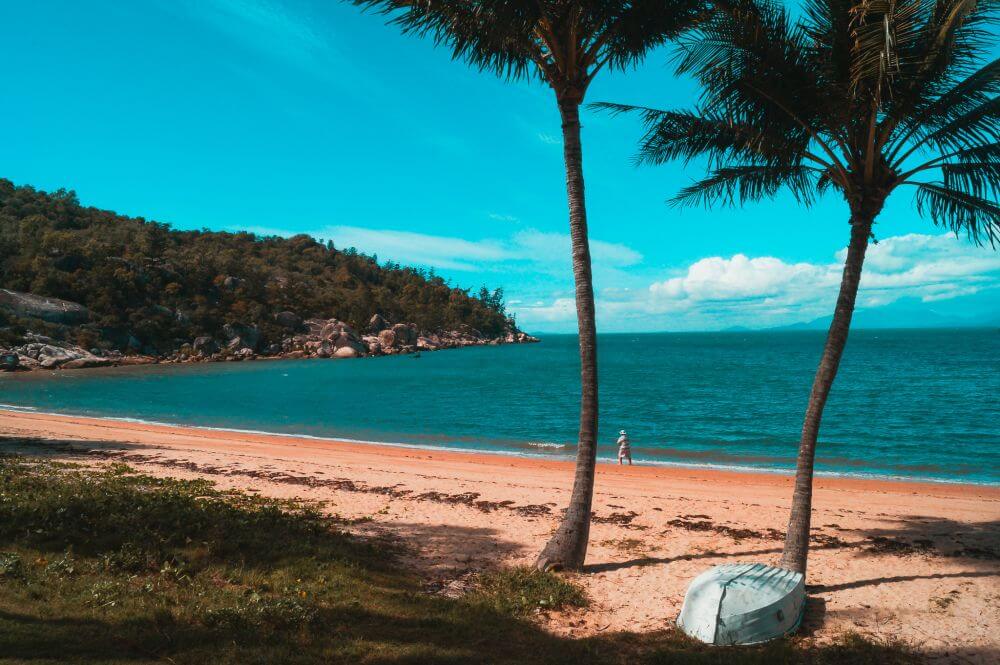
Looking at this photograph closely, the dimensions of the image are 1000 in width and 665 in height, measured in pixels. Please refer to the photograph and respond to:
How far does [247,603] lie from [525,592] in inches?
110

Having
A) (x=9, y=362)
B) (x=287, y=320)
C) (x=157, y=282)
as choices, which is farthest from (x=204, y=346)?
(x=9, y=362)

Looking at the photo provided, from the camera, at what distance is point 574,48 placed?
22.4ft

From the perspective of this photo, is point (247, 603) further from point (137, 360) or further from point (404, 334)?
point (404, 334)

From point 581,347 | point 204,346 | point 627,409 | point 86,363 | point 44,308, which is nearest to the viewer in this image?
point 581,347

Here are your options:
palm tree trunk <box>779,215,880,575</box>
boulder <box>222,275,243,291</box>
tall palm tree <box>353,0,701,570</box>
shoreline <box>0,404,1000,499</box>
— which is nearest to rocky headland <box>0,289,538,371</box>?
boulder <box>222,275,243,291</box>

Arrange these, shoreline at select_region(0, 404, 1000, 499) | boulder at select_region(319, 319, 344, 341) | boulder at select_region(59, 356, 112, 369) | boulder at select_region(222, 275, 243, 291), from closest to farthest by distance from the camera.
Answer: shoreline at select_region(0, 404, 1000, 499) < boulder at select_region(59, 356, 112, 369) < boulder at select_region(222, 275, 243, 291) < boulder at select_region(319, 319, 344, 341)

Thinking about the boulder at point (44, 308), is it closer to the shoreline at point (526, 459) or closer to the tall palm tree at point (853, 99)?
the shoreline at point (526, 459)

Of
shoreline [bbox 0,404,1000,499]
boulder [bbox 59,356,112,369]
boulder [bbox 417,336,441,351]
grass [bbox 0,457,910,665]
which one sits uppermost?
boulder [bbox 417,336,441,351]

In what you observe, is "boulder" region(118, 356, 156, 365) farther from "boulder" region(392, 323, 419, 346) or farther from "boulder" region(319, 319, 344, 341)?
"boulder" region(392, 323, 419, 346)

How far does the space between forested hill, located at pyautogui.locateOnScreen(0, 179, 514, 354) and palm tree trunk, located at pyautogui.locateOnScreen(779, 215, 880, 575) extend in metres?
78.2

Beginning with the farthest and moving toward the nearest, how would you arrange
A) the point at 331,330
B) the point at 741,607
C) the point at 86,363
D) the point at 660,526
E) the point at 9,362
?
the point at 331,330, the point at 86,363, the point at 9,362, the point at 660,526, the point at 741,607

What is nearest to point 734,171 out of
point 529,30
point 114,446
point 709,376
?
point 529,30

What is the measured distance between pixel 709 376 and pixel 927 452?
36.0 m

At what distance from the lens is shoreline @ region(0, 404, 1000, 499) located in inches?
645
